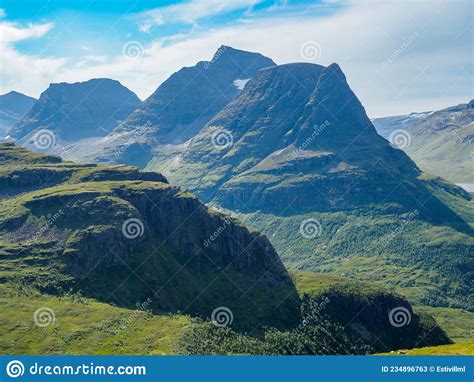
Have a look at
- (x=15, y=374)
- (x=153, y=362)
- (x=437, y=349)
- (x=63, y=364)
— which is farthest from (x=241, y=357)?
(x=437, y=349)

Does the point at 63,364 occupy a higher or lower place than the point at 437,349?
higher

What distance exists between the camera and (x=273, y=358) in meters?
88.2

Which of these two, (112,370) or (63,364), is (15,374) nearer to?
(63,364)

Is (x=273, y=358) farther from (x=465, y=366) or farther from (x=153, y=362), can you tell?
(x=465, y=366)

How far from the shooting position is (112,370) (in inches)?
3462

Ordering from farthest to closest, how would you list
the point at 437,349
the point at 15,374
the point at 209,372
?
1. the point at 437,349
2. the point at 15,374
3. the point at 209,372

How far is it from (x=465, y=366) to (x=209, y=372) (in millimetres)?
46379

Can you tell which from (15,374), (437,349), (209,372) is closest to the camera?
(209,372)

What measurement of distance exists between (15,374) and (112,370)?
18.0 meters

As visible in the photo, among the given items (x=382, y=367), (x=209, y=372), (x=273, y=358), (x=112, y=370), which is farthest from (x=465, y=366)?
(x=112, y=370)

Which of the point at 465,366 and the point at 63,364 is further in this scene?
the point at 465,366
